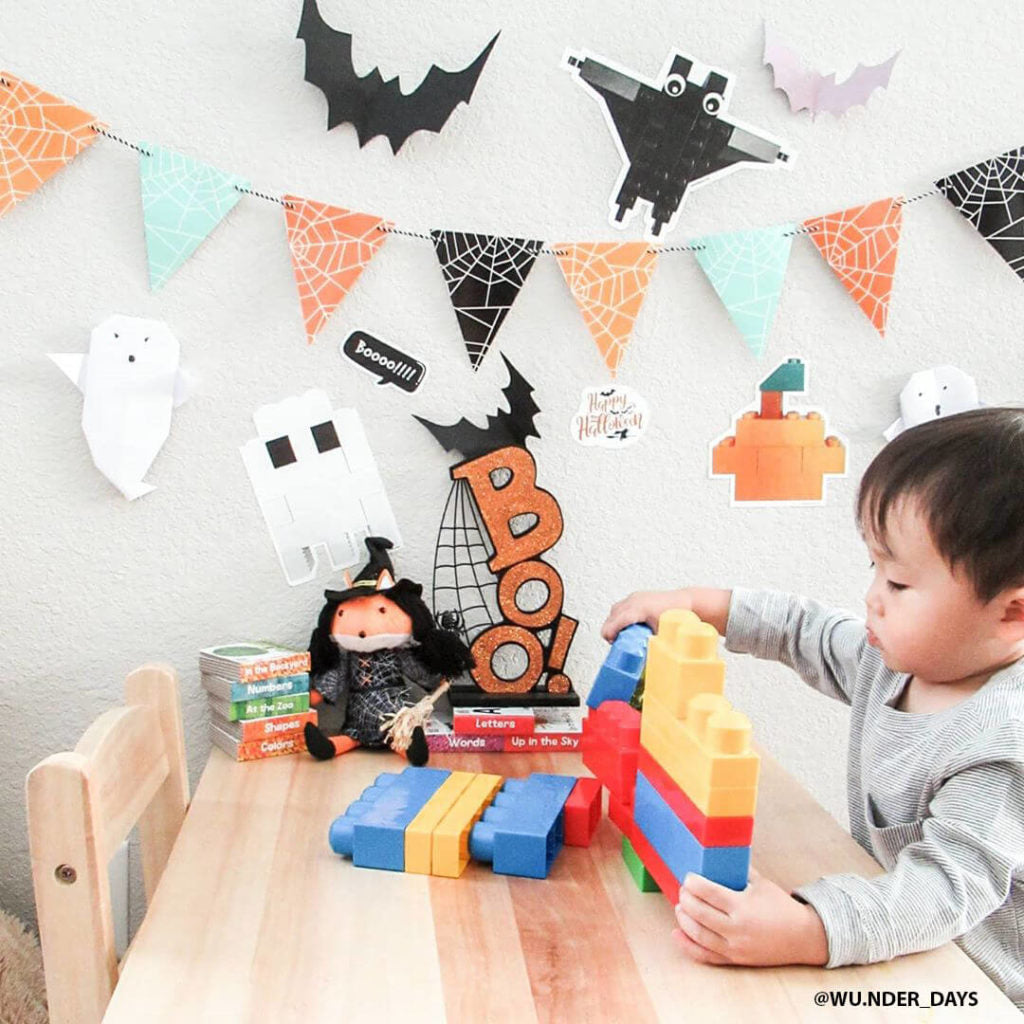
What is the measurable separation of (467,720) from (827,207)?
0.73 metres

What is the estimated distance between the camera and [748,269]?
122 centimetres

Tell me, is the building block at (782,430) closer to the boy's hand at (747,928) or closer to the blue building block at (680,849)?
the blue building block at (680,849)

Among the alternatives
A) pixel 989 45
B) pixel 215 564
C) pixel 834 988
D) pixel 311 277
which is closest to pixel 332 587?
pixel 215 564

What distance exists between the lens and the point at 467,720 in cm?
108

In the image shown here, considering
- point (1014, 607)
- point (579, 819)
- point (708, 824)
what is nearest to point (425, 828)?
point (579, 819)

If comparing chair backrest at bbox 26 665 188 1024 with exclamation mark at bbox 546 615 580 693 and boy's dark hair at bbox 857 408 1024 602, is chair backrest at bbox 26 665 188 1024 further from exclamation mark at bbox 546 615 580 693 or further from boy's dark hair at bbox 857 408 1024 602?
boy's dark hair at bbox 857 408 1024 602

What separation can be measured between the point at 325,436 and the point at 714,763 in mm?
660

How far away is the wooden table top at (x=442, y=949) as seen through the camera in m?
0.64

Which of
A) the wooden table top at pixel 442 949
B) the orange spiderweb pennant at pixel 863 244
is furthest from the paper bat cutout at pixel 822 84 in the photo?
the wooden table top at pixel 442 949

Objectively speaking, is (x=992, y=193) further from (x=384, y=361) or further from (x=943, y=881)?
(x=943, y=881)

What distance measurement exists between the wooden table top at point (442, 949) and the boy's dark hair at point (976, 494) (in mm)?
258

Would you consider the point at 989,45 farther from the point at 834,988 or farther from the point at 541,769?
the point at 834,988

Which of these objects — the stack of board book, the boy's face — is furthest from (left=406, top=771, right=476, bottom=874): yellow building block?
the boy's face

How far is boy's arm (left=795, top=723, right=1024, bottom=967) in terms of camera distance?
690mm
